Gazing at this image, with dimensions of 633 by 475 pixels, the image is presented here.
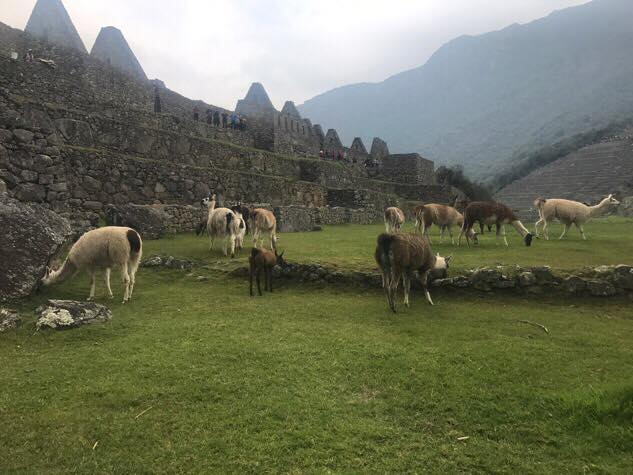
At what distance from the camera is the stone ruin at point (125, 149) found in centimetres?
1294

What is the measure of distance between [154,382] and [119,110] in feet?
67.5

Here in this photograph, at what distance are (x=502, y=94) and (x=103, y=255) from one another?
421 ft

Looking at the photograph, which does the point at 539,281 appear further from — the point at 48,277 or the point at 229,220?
the point at 48,277

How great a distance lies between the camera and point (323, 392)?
169 inches

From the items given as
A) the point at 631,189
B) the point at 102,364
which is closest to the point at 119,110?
the point at 102,364

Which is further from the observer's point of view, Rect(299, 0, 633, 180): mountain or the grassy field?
Rect(299, 0, 633, 180): mountain

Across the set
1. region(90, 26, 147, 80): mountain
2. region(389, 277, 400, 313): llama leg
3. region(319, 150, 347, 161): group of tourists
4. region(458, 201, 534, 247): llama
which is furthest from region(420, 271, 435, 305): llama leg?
region(319, 150, 347, 161): group of tourists

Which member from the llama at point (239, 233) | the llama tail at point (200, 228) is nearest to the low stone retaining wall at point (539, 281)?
the llama at point (239, 233)

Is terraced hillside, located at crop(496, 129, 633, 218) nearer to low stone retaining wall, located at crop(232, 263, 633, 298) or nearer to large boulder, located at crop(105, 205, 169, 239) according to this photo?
low stone retaining wall, located at crop(232, 263, 633, 298)

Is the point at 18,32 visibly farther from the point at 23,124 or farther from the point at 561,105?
the point at 561,105

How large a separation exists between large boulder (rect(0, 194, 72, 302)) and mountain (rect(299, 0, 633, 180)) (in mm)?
64034

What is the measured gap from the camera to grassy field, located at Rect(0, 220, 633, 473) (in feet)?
10.7

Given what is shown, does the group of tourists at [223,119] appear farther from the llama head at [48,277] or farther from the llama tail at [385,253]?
the llama tail at [385,253]

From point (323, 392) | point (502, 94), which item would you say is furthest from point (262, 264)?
point (502, 94)
